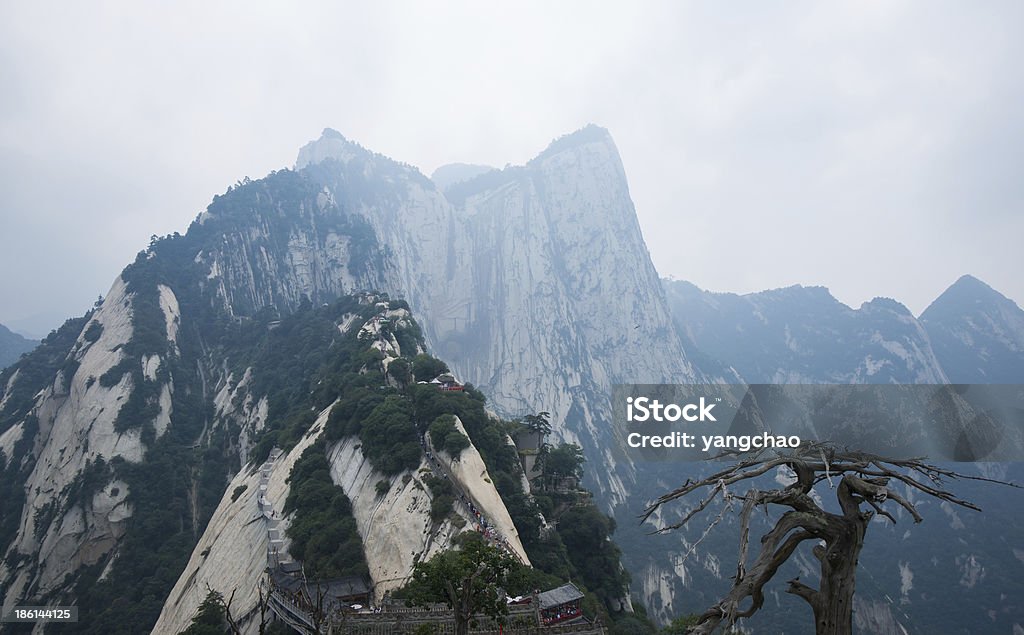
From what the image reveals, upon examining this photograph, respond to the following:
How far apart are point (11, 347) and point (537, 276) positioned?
485 feet

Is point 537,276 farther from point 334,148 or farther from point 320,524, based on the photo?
point 320,524

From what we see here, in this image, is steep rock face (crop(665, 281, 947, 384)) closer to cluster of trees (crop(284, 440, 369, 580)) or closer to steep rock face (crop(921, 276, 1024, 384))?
steep rock face (crop(921, 276, 1024, 384))

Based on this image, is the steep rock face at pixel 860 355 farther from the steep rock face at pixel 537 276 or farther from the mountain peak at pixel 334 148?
the mountain peak at pixel 334 148

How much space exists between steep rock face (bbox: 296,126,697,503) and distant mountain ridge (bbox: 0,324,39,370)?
304 feet

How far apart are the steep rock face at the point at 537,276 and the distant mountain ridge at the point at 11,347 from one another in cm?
9270

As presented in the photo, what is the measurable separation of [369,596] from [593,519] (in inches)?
797

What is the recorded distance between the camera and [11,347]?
541ft

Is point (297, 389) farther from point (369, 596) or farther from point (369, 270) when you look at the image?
point (369, 270)

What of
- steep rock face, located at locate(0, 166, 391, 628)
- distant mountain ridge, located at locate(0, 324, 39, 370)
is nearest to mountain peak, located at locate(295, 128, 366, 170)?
steep rock face, located at locate(0, 166, 391, 628)

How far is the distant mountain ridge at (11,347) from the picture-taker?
6154 inches

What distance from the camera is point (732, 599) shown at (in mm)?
3891

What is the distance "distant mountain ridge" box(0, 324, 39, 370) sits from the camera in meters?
156

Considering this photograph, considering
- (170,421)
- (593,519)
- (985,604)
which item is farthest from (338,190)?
(985,604)

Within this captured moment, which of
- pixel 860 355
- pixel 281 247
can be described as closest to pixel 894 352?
pixel 860 355
